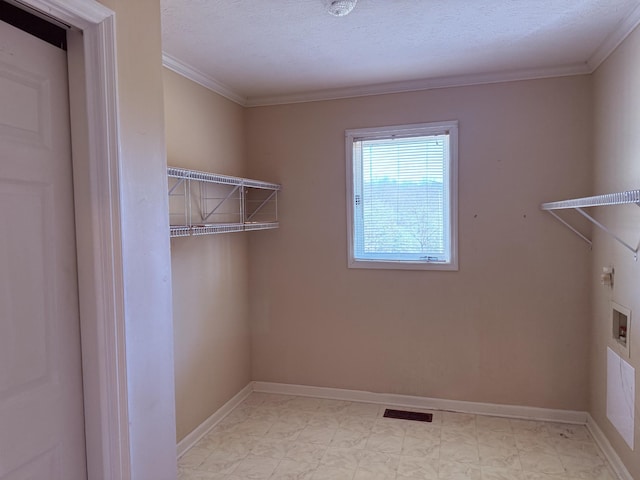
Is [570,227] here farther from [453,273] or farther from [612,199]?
[612,199]

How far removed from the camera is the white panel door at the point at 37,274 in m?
1.11

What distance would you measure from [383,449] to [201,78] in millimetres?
2572

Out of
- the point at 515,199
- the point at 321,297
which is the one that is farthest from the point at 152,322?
the point at 515,199

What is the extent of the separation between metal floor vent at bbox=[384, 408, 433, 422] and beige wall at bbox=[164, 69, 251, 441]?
1150 mm

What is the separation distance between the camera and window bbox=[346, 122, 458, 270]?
296cm

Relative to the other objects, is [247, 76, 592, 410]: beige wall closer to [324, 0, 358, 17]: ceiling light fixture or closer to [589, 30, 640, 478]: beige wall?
[589, 30, 640, 478]: beige wall

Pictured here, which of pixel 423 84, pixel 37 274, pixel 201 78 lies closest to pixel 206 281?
pixel 201 78

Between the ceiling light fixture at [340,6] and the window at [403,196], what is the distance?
125 cm

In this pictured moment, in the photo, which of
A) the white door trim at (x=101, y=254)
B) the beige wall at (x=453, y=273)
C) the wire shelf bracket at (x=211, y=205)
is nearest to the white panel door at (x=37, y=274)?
the white door trim at (x=101, y=254)

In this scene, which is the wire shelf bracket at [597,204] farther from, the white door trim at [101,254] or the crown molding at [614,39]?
the white door trim at [101,254]

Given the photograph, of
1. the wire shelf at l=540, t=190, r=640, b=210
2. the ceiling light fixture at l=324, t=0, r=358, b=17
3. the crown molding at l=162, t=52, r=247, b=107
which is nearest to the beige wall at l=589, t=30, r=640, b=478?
the wire shelf at l=540, t=190, r=640, b=210

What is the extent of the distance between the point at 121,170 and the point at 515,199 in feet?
8.04

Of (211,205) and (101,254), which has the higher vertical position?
(211,205)

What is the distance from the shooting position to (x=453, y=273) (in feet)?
9.70
